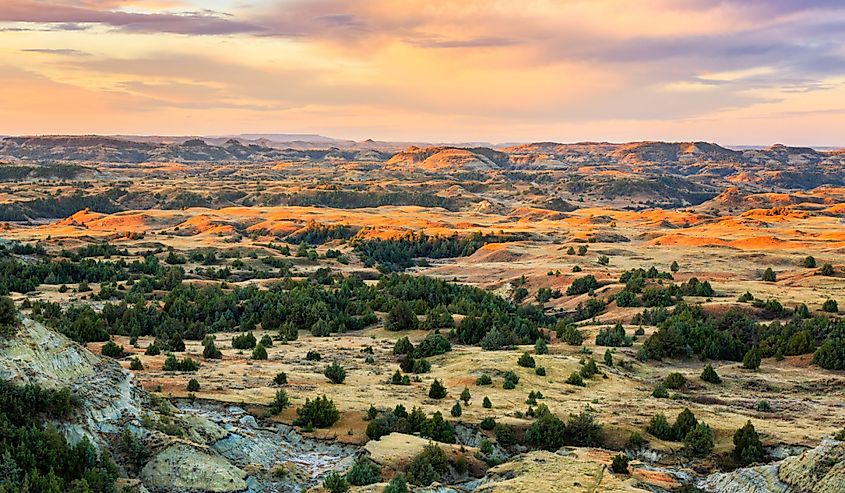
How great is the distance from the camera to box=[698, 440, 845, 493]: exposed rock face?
66.3 ft

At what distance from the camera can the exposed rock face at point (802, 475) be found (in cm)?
2020

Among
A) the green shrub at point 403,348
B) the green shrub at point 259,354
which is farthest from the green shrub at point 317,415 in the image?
the green shrub at point 403,348

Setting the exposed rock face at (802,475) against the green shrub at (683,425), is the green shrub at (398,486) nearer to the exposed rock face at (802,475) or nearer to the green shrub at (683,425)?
the exposed rock face at (802,475)

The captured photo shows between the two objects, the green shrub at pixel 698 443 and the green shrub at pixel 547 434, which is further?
the green shrub at pixel 547 434

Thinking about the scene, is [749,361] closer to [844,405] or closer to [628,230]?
[844,405]

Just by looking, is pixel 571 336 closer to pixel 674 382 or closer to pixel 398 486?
pixel 674 382

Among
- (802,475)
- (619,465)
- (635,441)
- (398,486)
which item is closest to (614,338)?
(635,441)

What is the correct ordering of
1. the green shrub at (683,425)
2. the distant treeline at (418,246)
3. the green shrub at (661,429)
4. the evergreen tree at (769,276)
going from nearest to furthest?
the green shrub at (683,425)
the green shrub at (661,429)
the evergreen tree at (769,276)
the distant treeline at (418,246)

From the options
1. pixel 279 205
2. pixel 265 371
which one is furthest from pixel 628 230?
pixel 265 371

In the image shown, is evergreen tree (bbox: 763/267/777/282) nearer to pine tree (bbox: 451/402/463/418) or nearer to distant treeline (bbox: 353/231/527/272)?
distant treeline (bbox: 353/231/527/272)

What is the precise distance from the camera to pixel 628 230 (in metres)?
135

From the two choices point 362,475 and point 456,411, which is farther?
point 456,411

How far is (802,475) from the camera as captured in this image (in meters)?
21.1

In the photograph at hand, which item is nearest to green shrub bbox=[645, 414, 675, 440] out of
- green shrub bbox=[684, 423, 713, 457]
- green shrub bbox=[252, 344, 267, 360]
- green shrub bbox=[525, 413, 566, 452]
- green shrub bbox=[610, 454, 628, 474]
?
green shrub bbox=[684, 423, 713, 457]
